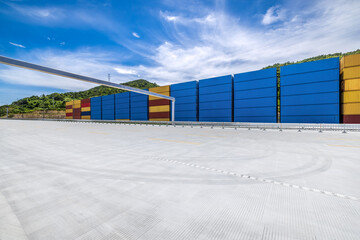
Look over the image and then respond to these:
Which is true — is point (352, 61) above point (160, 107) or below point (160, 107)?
above

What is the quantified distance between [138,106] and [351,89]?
3536 centimetres

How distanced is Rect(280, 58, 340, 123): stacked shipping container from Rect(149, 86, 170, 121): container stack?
66.2 ft

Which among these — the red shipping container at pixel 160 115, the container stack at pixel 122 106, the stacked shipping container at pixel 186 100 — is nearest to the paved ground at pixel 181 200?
the stacked shipping container at pixel 186 100

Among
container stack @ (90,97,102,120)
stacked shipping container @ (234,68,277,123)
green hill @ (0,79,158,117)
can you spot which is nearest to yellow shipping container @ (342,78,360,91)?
stacked shipping container @ (234,68,277,123)

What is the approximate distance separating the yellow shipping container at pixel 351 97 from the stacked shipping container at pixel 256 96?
6.82m

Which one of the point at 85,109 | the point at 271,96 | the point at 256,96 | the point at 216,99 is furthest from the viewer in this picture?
the point at 85,109

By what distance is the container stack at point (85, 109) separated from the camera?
50.3 m

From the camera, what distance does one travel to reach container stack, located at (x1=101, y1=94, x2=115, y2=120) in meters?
43.3

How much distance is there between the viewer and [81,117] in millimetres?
52875

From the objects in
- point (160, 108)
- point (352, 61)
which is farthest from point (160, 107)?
point (352, 61)

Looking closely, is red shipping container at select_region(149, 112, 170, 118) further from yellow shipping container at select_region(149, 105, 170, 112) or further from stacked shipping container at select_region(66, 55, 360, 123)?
yellow shipping container at select_region(149, 105, 170, 112)

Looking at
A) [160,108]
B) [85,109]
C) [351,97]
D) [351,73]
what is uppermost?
[351,73]

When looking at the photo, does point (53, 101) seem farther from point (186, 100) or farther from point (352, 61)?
point (352, 61)

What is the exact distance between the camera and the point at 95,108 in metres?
48.3
